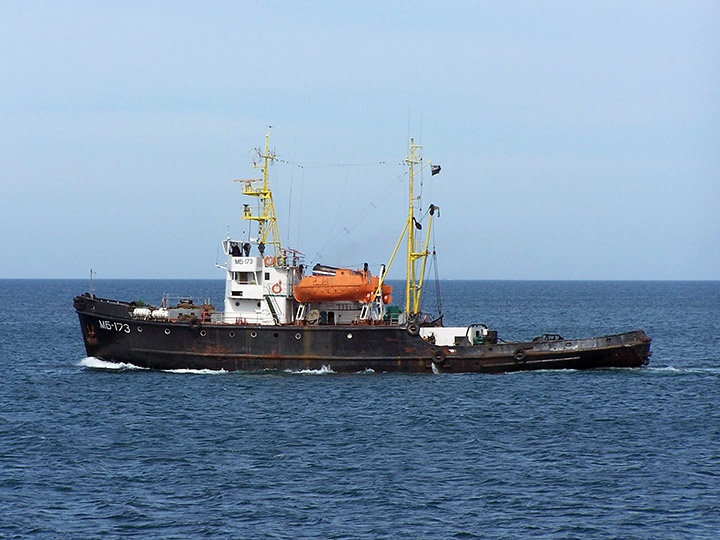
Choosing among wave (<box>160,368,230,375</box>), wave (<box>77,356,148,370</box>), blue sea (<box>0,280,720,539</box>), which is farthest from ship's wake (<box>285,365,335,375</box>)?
wave (<box>77,356,148,370</box>)

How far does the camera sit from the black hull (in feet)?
125

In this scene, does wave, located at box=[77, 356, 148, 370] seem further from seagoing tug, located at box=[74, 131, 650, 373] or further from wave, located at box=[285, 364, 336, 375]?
wave, located at box=[285, 364, 336, 375]

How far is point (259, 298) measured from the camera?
40125 millimetres

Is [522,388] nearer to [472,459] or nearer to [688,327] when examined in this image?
[472,459]

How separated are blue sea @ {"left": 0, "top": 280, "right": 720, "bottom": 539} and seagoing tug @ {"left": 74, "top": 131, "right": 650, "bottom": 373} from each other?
0.78 m

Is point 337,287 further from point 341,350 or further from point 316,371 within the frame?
point 316,371

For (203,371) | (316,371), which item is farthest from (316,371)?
(203,371)

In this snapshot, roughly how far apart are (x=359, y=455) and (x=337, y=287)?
1319cm

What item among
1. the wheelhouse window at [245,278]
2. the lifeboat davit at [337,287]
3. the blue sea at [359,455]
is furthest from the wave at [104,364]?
the lifeboat davit at [337,287]

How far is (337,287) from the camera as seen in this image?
38.8 metres

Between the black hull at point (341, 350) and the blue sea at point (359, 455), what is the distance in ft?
2.19

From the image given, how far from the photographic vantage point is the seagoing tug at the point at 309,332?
38219 mm

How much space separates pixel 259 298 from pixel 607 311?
80.3 m

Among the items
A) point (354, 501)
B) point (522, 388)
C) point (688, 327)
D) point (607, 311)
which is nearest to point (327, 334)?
point (522, 388)
